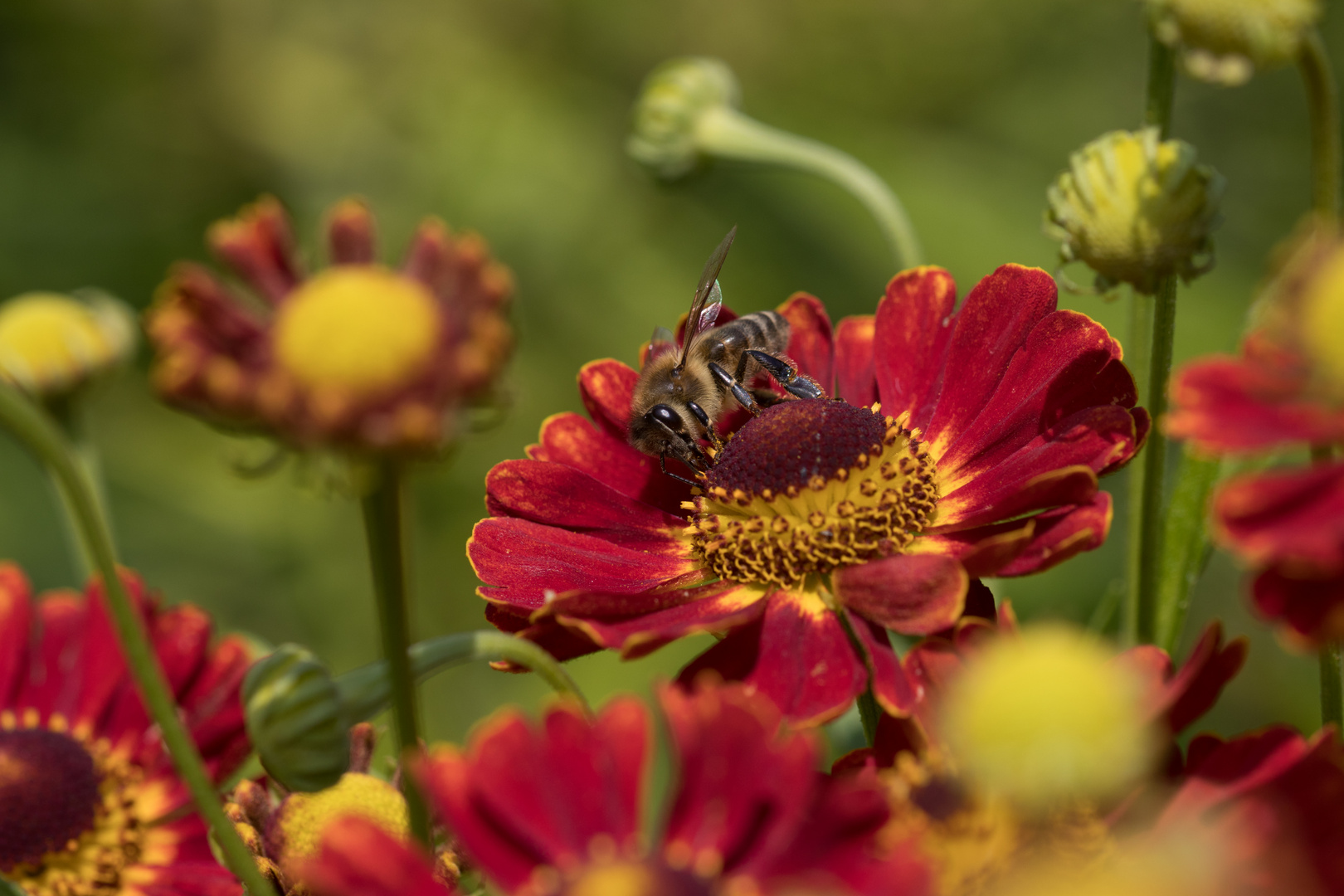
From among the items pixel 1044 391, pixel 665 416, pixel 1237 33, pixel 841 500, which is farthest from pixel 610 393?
pixel 1237 33

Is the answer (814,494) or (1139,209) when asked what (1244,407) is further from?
(814,494)

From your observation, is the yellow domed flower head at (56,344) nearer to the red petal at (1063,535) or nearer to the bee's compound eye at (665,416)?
the bee's compound eye at (665,416)

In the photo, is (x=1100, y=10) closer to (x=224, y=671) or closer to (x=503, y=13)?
(x=503, y=13)

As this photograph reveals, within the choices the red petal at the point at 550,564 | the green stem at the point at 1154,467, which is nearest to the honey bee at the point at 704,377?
the red petal at the point at 550,564

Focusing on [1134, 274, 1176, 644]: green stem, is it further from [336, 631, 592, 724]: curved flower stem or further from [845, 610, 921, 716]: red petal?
[336, 631, 592, 724]: curved flower stem

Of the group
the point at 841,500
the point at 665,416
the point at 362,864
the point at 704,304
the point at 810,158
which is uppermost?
the point at 810,158

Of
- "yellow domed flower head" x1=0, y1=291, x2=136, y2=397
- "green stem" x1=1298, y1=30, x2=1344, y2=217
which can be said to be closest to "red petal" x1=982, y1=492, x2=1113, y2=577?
"green stem" x1=1298, y1=30, x2=1344, y2=217
